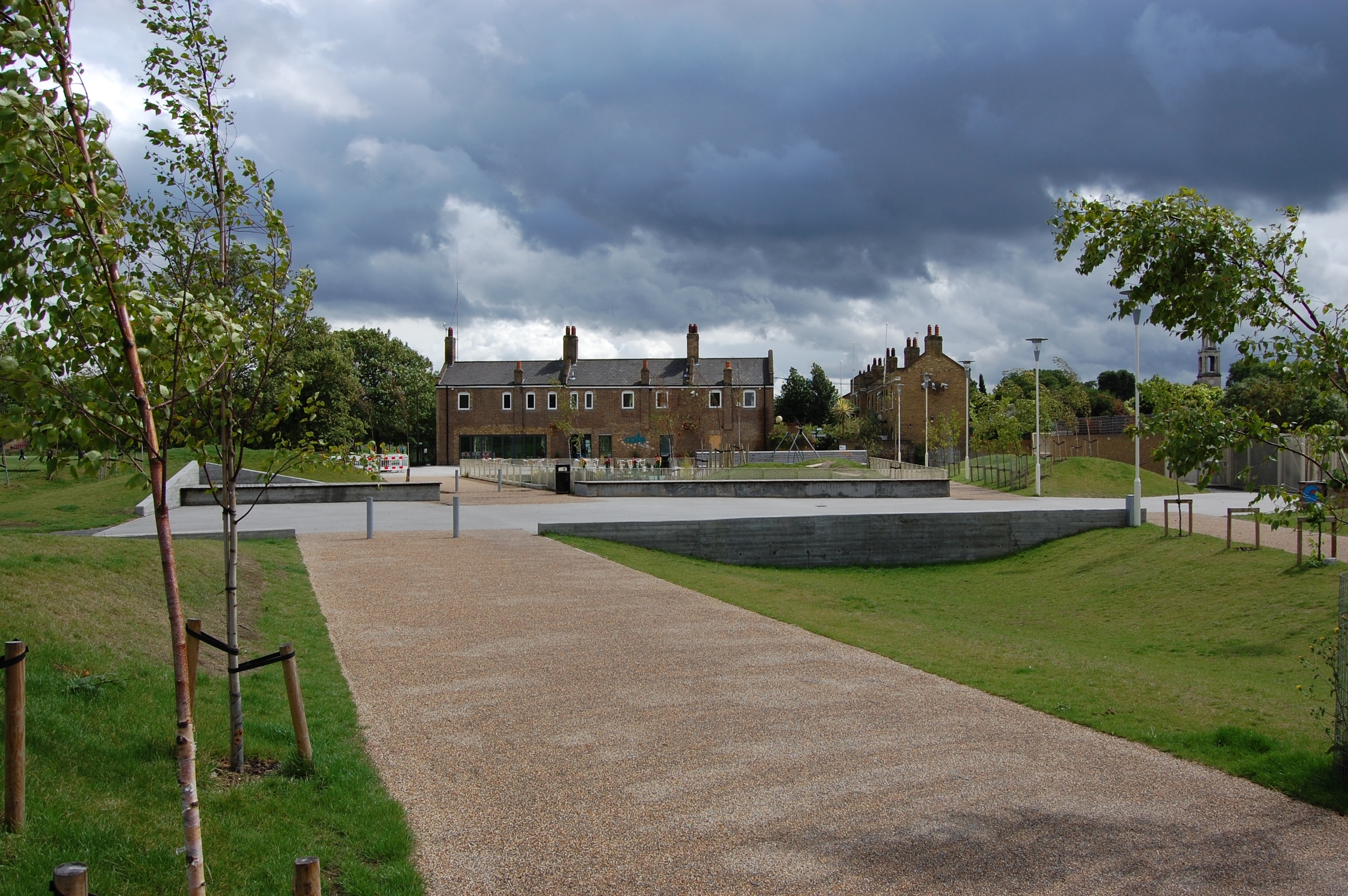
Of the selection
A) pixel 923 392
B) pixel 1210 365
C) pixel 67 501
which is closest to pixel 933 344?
pixel 923 392

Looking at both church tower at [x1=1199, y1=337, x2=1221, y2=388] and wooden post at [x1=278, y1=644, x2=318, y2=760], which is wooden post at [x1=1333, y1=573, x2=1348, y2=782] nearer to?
wooden post at [x1=278, y1=644, x2=318, y2=760]

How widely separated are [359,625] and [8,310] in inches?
311

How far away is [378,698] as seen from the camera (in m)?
8.26

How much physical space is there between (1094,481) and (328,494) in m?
30.2

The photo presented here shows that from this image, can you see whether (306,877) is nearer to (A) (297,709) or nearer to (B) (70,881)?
(B) (70,881)

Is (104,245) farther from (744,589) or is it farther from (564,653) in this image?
(744,589)

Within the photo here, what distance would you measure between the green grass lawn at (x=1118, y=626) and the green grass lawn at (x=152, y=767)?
553 centimetres

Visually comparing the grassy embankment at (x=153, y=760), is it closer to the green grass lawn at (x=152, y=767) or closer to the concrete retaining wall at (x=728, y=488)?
the green grass lawn at (x=152, y=767)

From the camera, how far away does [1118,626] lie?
1712cm

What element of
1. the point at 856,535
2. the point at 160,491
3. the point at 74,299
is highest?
the point at 74,299

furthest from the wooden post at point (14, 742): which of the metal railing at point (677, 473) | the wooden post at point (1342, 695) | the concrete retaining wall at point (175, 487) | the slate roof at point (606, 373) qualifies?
the slate roof at point (606, 373)

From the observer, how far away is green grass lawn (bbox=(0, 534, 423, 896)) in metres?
4.46

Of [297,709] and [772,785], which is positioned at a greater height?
[297,709]

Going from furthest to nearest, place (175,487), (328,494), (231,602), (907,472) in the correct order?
(907,472) → (328,494) → (175,487) → (231,602)
